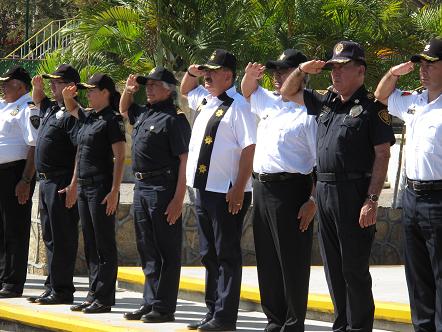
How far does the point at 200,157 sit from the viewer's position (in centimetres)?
875

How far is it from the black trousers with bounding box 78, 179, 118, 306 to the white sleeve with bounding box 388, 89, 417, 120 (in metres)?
2.95

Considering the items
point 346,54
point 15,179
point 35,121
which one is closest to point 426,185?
point 346,54

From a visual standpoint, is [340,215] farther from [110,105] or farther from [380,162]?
[110,105]

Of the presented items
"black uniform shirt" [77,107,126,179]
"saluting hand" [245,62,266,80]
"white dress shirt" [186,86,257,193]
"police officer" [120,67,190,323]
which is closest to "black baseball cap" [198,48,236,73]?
"white dress shirt" [186,86,257,193]

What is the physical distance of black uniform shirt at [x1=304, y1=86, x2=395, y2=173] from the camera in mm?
7523

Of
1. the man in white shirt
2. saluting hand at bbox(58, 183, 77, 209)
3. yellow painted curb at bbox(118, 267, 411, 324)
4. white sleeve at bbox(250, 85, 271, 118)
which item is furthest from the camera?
the man in white shirt

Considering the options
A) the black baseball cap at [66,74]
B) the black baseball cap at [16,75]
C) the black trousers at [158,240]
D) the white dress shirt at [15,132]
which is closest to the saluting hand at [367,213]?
the black trousers at [158,240]

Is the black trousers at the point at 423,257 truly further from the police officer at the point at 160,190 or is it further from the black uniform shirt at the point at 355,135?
the police officer at the point at 160,190

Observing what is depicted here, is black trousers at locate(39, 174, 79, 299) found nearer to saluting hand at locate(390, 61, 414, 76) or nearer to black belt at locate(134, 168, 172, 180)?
black belt at locate(134, 168, 172, 180)

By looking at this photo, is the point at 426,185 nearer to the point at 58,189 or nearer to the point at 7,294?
the point at 58,189

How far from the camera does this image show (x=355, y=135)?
7531 millimetres

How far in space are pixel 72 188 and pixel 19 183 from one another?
3.61ft

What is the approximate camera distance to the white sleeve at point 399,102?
294 inches

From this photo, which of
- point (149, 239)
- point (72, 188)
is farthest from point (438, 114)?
point (72, 188)
